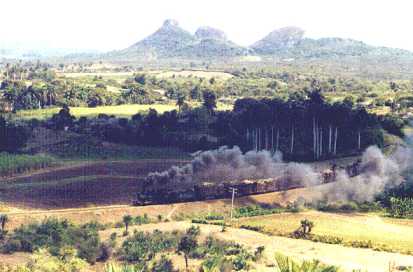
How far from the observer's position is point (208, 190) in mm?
55281

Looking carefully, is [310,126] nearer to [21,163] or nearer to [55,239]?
[21,163]

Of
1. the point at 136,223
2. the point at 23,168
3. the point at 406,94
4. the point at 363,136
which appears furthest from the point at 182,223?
the point at 406,94

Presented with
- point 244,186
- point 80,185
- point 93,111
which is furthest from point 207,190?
point 93,111

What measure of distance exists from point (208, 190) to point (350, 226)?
1367 cm

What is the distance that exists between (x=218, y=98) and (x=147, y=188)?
81.4 m

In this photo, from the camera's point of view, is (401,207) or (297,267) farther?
(401,207)

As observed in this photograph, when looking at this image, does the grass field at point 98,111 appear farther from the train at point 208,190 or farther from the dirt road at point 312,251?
the dirt road at point 312,251

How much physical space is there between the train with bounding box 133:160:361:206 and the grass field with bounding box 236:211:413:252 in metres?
5.61

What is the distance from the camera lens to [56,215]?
51031mm

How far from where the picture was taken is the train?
5475 cm

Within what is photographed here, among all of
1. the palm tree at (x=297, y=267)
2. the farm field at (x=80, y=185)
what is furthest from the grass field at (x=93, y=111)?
the palm tree at (x=297, y=267)

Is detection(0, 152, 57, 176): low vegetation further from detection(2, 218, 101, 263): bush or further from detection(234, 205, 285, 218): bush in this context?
detection(234, 205, 285, 218): bush

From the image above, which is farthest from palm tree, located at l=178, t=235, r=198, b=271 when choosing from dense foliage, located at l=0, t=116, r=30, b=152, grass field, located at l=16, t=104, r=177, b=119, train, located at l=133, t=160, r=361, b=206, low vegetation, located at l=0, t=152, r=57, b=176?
grass field, located at l=16, t=104, r=177, b=119

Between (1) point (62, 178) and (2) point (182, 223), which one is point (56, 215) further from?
(1) point (62, 178)
